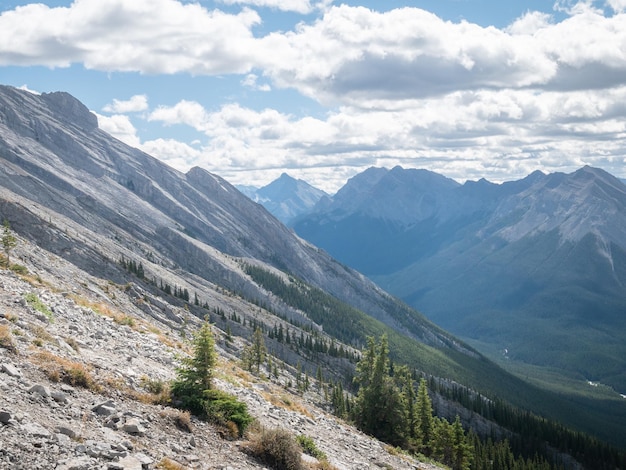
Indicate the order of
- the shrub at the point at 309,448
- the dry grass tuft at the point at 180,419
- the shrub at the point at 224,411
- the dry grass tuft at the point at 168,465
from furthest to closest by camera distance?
the shrub at the point at 309,448, the shrub at the point at 224,411, the dry grass tuft at the point at 180,419, the dry grass tuft at the point at 168,465

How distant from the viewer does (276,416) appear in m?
33.1

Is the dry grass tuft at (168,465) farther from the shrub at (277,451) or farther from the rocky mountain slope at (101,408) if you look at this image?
the shrub at (277,451)

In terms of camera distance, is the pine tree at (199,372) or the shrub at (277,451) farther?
the pine tree at (199,372)

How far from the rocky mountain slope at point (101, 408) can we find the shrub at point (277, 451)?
71 cm

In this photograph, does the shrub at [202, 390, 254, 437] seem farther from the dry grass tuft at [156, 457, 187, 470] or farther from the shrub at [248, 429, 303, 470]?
the dry grass tuft at [156, 457, 187, 470]

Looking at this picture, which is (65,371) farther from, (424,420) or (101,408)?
(424,420)

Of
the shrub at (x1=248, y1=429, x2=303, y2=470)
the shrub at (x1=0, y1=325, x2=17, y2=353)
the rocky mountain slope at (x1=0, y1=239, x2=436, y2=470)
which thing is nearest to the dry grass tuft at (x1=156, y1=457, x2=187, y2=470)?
the rocky mountain slope at (x1=0, y1=239, x2=436, y2=470)

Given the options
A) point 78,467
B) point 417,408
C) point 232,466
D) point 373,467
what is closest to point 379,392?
point 417,408

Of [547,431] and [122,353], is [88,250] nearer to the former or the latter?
[122,353]

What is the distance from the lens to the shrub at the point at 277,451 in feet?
77.5

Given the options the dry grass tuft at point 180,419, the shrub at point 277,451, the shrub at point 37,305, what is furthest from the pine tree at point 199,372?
the shrub at point 37,305

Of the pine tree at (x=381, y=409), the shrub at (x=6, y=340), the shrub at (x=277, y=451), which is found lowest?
the pine tree at (x=381, y=409)

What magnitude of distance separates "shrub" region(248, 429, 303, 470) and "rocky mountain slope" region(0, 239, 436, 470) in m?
0.71

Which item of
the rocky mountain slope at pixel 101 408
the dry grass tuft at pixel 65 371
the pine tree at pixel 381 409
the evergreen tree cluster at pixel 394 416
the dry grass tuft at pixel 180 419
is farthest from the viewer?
the evergreen tree cluster at pixel 394 416
